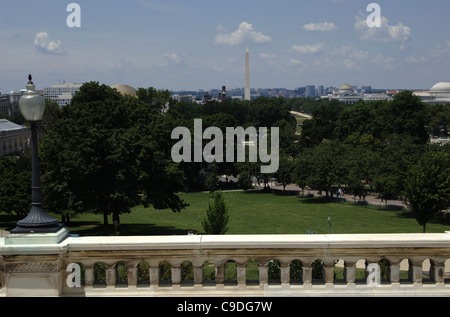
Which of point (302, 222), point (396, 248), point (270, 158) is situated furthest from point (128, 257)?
point (270, 158)

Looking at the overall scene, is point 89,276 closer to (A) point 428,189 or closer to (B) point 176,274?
(B) point 176,274

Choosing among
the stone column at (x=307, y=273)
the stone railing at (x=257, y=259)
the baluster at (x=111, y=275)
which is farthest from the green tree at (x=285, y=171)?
the baluster at (x=111, y=275)

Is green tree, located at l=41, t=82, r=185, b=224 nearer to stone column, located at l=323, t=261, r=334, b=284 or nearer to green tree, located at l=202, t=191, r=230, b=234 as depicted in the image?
green tree, located at l=202, t=191, r=230, b=234

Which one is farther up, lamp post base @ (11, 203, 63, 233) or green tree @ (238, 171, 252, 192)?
lamp post base @ (11, 203, 63, 233)

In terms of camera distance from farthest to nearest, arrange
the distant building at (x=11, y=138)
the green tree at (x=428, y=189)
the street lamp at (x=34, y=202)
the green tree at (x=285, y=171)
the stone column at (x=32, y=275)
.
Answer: the distant building at (x=11, y=138) → the green tree at (x=285, y=171) → the green tree at (x=428, y=189) → the street lamp at (x=34, y=202) → the stone column at (x=32, y=275)

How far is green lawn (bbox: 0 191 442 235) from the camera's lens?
1690 inches

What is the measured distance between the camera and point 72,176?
3195 centimetres

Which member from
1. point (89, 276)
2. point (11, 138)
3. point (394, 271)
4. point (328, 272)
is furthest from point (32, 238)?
point (11, 138)

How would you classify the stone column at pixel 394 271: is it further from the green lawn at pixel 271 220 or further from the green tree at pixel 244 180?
the green tree at pixel 244 180

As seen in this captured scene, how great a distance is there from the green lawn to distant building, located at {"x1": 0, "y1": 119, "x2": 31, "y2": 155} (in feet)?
233

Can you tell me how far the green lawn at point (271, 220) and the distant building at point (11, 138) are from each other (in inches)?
2799

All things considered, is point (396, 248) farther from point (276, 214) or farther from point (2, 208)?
point (276, 214)

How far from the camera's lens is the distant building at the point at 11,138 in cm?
12047

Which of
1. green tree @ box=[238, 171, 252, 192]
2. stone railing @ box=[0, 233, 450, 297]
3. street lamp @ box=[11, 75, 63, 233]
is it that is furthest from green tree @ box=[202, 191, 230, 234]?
green tree @ box=[238, 171, 252, 192]
